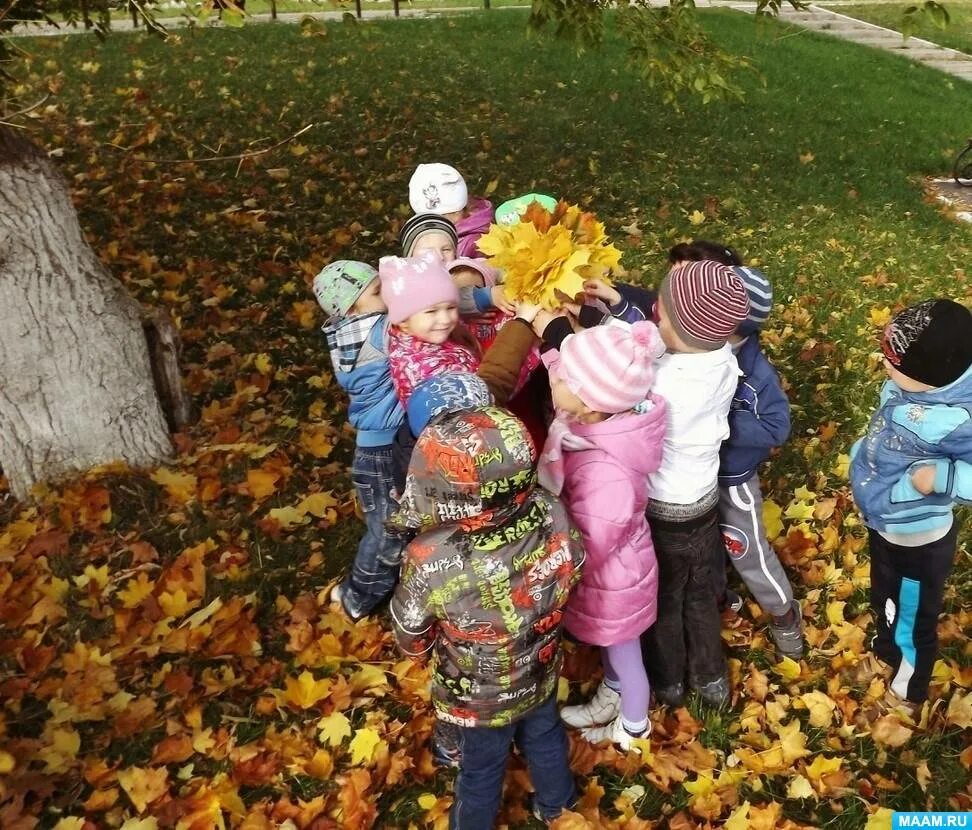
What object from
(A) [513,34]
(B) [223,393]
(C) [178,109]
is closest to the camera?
(B) [223,393]

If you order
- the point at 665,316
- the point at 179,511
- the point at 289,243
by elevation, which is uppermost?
the point at 665,316

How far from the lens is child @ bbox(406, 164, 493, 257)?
3539 mm

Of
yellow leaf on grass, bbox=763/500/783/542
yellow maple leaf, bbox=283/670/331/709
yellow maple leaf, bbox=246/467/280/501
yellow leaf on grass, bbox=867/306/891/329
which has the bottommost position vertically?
yellow maple leaf, bbox=283/670/331/709

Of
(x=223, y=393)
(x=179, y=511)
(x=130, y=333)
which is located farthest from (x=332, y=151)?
(x=179, y=511)

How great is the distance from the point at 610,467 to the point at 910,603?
1.30 meters

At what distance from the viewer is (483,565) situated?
6.78ft

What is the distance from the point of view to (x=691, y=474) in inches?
102

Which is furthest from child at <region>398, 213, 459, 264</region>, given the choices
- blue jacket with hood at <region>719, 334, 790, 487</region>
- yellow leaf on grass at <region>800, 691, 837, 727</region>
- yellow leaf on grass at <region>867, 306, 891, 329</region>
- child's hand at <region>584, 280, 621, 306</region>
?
yellow leaf on grass at <region>867, 306, 891, 329</region>

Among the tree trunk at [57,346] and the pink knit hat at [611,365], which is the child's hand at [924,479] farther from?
the tree trunk at [57,346]

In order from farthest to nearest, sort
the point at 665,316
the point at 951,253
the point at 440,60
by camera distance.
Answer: the point at 440,60
the point at 951,253
the point at 665,316

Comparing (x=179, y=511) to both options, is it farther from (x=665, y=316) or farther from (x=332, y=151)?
(x=332, y=151)

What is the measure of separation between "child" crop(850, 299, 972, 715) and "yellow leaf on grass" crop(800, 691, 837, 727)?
0.20 meters

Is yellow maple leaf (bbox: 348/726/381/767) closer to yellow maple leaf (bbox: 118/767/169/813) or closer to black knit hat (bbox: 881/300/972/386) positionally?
yellow maple leaf (bbox: 118/767/169/813)

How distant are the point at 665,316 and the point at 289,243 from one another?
4691 millimetres
